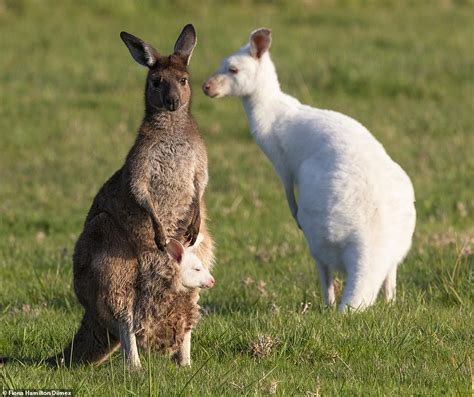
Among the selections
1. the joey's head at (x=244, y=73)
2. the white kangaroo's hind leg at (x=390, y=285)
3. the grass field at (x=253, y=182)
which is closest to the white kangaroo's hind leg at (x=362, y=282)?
the grass field at (x=253, y=182)

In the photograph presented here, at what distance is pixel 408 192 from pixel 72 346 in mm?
2386

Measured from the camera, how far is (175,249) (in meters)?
5.02

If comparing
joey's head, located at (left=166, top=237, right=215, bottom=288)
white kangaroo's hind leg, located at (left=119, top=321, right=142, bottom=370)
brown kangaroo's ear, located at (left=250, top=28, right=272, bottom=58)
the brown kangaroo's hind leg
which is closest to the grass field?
white kangaroo's hind leg, located at (left=119, top=321, right=142, bottom=370)

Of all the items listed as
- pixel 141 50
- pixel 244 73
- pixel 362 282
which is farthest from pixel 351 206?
pixel 244 73

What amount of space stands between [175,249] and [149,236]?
6.3 inches

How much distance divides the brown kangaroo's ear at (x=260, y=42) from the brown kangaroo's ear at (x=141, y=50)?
271 centimetres

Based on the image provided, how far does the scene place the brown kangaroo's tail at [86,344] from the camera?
5.20 meters

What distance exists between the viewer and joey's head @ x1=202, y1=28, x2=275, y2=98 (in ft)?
26.2

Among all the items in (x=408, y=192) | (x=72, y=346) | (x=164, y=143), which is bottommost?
(x=72, y=346)

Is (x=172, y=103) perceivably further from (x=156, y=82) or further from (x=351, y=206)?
(x=351, y=206)

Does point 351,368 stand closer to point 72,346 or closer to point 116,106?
point 72,346

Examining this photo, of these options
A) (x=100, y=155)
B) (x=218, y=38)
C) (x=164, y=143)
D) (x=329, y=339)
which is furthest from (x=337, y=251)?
(x=218, y=38)

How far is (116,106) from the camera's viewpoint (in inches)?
576

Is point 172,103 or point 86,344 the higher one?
point 172,103
